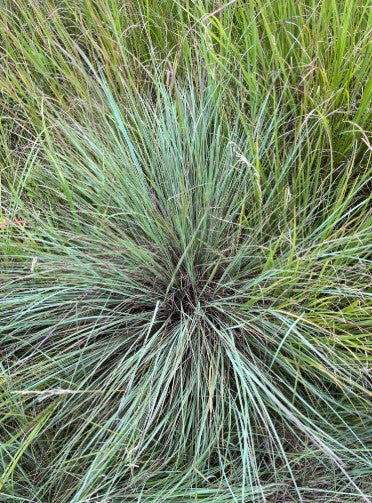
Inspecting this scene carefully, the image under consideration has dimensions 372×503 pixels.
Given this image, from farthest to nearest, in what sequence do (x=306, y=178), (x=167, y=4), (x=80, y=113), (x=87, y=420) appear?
(x=167, y=4)
(x=80, y=113)
(x=306, y=178)
(x=87, y=420)

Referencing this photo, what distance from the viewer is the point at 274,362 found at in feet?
4.13

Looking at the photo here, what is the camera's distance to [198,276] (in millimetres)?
1324

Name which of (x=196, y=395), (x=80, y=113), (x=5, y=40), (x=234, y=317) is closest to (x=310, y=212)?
(x=234, y=317)

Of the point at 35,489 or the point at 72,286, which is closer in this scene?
the point at 35,489

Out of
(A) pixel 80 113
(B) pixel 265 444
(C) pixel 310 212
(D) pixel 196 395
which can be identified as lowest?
(B) pixel 265 444

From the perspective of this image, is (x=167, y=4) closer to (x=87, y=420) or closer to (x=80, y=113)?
(x=80, y=113)

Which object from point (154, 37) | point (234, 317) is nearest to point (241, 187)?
point (234, 317)

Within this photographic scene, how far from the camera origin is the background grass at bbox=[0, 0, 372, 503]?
1.17m

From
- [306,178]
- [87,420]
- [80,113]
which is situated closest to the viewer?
[87,420]

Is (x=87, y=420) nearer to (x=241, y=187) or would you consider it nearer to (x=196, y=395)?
(x=196, y=395)

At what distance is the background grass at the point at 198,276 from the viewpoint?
3.83 feet

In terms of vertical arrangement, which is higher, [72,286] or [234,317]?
[72,286]

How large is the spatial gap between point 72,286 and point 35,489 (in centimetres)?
41

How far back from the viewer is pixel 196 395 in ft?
3.97
